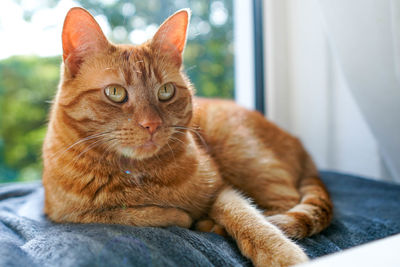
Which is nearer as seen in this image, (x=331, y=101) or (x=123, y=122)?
(x=123, y=122)

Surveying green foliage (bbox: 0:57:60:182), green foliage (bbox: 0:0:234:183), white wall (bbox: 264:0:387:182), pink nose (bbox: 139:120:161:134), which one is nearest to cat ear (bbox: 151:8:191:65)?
pink nose (bbox: 139:120:161:134)

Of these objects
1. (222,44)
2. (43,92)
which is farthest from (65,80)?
(222,44)

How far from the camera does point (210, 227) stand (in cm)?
122

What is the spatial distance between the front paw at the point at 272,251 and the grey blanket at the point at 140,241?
4cm

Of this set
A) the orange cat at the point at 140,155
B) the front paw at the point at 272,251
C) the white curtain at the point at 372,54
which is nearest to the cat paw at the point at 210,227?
the orange cat at the point at 140,155

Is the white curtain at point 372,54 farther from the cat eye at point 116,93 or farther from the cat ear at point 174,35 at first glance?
the cat eye at point 116,93

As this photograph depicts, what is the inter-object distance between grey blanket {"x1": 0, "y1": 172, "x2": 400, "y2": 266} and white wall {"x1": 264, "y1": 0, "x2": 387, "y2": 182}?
67cm

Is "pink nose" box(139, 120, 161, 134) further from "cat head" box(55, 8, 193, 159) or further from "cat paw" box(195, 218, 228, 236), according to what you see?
"cat paw" box(195, 218, 228, 236)

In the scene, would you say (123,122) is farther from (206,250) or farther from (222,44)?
(222,44)

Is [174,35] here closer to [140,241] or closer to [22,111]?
[140,241]

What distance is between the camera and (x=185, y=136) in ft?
4.27

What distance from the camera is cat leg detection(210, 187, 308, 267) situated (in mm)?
Answer: 981

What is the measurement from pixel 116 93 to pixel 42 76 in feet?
5.04

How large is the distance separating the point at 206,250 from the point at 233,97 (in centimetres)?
192
